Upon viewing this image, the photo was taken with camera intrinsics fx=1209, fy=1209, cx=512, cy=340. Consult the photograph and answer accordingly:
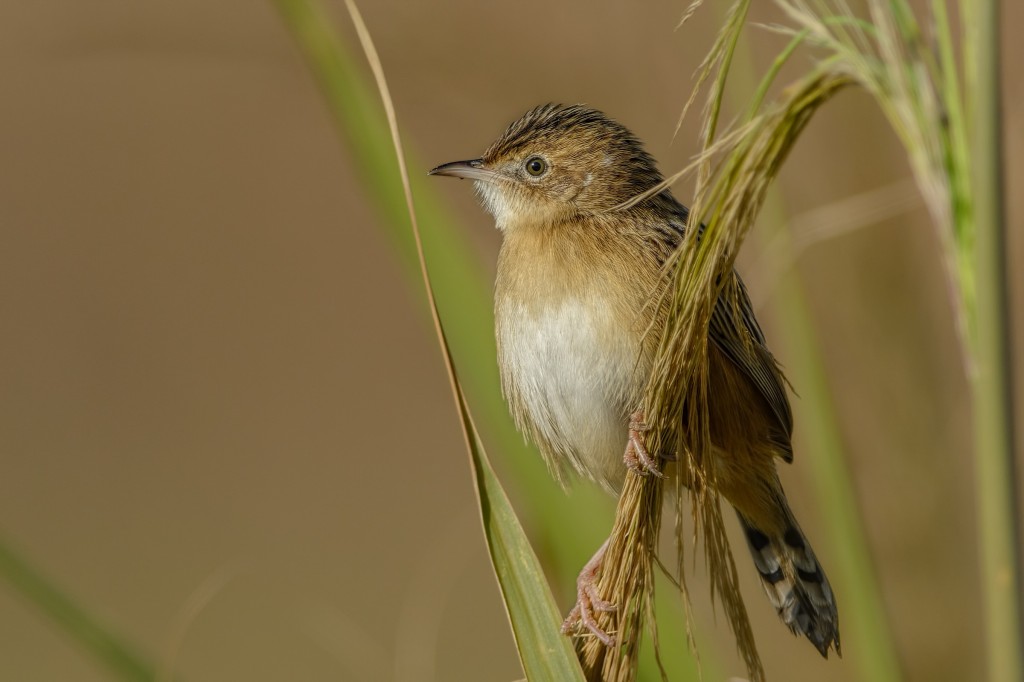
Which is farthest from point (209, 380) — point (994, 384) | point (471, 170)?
point (994, 384)

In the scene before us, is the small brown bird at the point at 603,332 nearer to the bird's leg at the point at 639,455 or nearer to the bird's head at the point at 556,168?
the bird's head at the point at 556,168

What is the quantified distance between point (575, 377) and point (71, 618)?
158 cm

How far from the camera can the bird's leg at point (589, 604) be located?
2564 millimetres

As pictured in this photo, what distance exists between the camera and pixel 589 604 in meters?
2.83

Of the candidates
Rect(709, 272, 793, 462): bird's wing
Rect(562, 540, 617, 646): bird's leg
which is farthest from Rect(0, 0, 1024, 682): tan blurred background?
Rect(562, 540, 617, 646): bird's leg

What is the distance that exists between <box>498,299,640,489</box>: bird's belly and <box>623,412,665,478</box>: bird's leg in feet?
1.86

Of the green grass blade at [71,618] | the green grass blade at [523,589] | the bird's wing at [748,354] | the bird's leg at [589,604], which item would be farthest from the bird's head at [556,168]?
the green grass blade at [71,618]

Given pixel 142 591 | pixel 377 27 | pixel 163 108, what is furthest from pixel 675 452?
pixel 163 108

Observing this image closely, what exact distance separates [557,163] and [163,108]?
35.8 feet

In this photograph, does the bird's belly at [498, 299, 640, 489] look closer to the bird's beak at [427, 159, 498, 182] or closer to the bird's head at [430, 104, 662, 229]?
the bird's head at [430, 104, 662, 229]

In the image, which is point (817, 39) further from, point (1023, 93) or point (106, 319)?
point (106, 319)

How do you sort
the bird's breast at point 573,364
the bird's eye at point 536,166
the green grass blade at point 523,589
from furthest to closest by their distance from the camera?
the bird's eye at point 536,166, the bird's breast at point 573,364, the green grass blade at point 523,589

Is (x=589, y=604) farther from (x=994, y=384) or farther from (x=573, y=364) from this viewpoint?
(x=994, y=384)

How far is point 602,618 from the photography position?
2.58 metres
